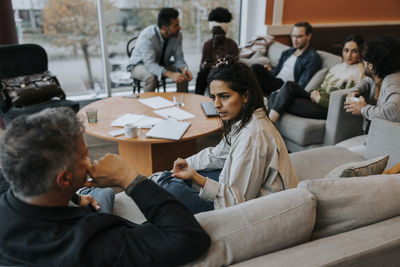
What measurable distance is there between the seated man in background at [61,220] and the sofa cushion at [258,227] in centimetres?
5

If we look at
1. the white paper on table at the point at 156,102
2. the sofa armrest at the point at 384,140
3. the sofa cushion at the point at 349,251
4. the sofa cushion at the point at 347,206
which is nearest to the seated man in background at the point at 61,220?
the sofa cushion at the point at 349,251

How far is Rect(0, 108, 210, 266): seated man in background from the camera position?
0.84 m

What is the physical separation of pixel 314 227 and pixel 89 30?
414cm

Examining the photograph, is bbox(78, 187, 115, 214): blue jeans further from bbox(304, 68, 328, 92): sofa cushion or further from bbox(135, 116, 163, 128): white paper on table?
bbox(304, 68, 328, 92): sofa cushion

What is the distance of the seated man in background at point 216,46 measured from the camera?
4.03m

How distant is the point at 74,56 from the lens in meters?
4.56

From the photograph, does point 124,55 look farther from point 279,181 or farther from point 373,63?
point 279,181

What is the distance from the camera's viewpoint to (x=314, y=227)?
117 cm

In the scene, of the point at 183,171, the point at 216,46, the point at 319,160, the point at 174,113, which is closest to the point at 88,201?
the point at 183,171

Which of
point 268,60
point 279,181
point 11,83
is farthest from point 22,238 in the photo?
point 268,60

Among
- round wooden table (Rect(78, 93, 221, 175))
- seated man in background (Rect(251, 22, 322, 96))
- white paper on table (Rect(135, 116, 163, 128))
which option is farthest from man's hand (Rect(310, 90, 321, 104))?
white paper on table (Rect(135, 116, 163, 128))

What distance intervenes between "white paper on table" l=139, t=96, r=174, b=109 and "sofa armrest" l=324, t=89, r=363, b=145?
131 cm

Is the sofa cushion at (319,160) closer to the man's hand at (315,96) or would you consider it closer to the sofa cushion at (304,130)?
the sofa cushion at (304,130)

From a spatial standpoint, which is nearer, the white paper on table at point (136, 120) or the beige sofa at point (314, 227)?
the beige sofa at point (314, 227)
